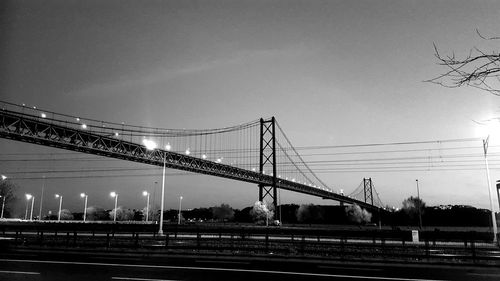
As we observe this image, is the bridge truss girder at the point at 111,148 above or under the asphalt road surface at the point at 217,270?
above

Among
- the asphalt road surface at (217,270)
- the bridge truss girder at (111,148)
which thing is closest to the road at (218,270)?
the asphalt road surface at (217,270)

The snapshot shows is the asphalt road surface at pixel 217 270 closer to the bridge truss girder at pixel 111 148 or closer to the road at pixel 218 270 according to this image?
the road at pixel 218 270

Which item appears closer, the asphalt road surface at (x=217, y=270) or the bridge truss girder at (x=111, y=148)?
the asphalt road surface at (x=217, y=270)

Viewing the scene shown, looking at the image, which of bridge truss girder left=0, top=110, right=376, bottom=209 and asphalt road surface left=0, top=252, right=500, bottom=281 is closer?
asphalt road surface left=0, top=252, right=500, bottom=281

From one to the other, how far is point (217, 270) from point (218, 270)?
4 cm

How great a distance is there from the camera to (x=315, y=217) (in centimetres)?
14125

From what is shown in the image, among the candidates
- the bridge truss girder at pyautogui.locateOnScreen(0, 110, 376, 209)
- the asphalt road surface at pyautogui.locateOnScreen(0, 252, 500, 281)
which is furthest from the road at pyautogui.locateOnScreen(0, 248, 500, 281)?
the bridge truss girder at pyautogui.locateOnScreen(0, 110, 376, 209)

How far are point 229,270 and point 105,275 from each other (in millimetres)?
4144

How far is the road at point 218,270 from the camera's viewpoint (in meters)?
11.6

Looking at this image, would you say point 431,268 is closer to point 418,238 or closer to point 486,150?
point 418,238

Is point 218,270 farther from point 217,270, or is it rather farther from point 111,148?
point 111,148

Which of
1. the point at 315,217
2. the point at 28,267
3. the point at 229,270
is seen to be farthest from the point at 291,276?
the point at 315,217

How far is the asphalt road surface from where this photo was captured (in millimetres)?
11602

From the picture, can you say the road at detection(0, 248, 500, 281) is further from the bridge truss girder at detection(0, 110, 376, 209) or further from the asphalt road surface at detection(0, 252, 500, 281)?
the bridge truss girder at detection(0, 110, 376, 209)
